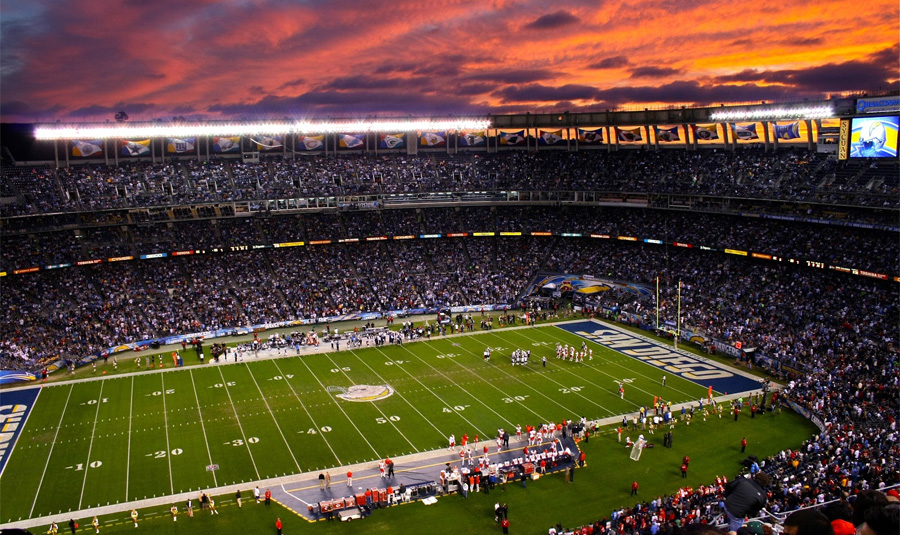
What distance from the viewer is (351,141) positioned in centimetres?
6600

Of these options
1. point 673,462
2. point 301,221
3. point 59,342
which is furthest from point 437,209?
point 673,462

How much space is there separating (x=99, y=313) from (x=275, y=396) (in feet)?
61.0

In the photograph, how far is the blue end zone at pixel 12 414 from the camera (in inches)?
1154

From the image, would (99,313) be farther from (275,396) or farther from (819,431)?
(819,431)

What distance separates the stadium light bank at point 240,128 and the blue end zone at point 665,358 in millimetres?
24454

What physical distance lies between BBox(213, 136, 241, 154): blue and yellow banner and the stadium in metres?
0.29

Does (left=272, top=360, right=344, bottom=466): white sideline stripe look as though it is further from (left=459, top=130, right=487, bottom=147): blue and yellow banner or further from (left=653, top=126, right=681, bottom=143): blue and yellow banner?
(left=653, top=126, right=681, bottom=143): blue and yellow banner

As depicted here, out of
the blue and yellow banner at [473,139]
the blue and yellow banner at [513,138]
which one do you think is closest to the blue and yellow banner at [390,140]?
the blue and yellow banner at [473,139]

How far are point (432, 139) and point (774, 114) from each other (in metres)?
31.4

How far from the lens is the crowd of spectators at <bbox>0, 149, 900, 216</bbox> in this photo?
47688 millimetres

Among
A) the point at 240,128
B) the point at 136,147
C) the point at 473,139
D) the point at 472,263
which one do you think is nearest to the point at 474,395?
the point at 472,263

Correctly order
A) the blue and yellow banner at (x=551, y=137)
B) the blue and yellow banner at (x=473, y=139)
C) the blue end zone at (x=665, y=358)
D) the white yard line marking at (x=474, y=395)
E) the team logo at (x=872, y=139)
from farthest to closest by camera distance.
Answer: the blue and yellow banner at (x=473, y=139)
the blue and yellow banner at (x=551, y=137)
the team logo at (x=872, y=139)
the blue end zone at (x=665, y=358)
the white yard line marking at (x=474, y=395)

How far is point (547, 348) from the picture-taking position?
43.2 meters

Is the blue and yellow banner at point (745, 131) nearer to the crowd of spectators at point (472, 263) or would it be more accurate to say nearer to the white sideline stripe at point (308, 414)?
the crowd of spectators at point (472, 263)
